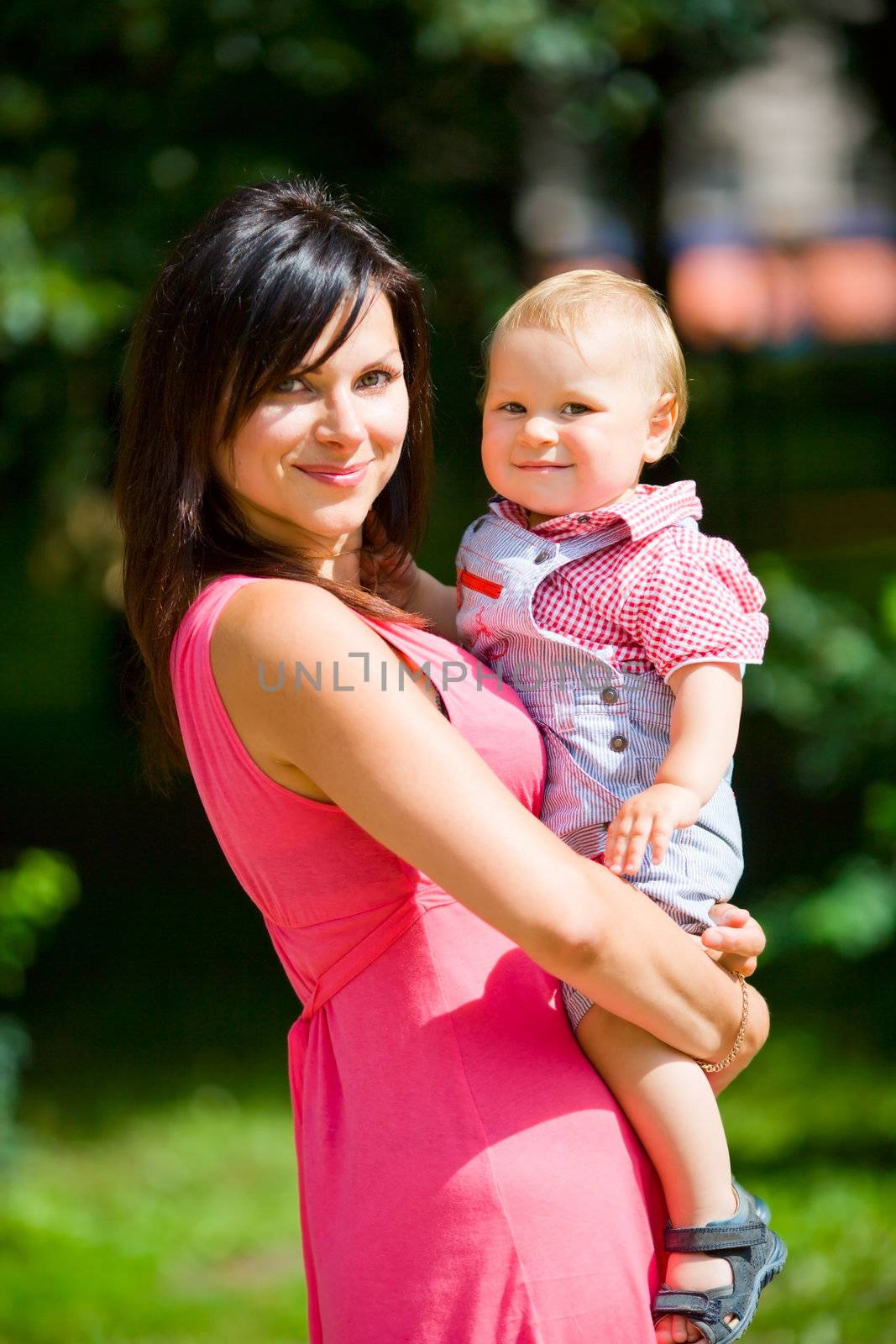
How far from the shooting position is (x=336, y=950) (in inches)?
67.9

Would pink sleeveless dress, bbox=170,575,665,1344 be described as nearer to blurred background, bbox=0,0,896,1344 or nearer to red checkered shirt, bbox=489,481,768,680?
red checkered shirt, bbox=489,481,768,680

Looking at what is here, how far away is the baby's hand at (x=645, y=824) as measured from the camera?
164 cm

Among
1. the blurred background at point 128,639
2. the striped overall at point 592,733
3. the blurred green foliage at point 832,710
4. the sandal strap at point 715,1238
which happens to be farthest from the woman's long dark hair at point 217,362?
the blurred green foliage at point 832,710

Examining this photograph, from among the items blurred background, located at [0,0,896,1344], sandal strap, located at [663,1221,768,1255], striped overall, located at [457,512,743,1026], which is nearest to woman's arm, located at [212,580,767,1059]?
striped overall, located at [457,512,743,1026]

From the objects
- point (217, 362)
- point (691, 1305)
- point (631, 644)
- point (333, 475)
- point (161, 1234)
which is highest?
point (217, 362)

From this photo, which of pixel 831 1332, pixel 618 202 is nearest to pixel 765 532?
pixel 618 202

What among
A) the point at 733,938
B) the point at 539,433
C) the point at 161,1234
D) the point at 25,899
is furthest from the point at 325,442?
the point at 161,1234

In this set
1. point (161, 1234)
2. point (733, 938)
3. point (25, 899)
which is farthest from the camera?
point (161, 1234)

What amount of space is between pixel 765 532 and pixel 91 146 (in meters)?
4.48

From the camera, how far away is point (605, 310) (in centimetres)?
190

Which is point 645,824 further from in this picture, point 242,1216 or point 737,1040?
point 242,1216

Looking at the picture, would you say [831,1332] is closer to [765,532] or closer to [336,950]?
[336,950]

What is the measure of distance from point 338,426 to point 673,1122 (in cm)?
90

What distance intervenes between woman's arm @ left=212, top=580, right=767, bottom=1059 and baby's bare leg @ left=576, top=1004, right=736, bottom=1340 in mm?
65
